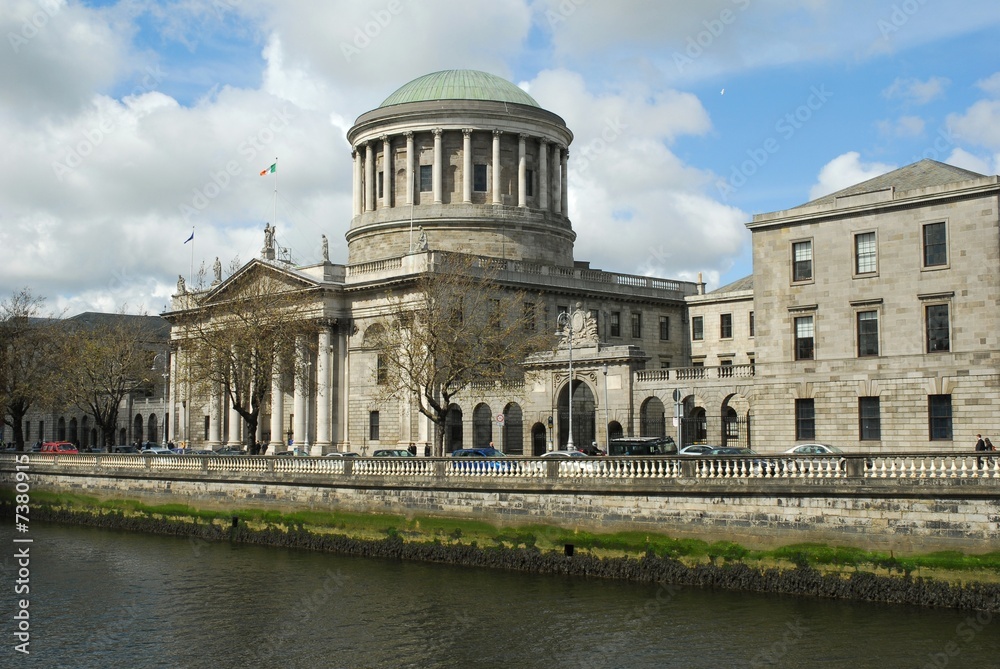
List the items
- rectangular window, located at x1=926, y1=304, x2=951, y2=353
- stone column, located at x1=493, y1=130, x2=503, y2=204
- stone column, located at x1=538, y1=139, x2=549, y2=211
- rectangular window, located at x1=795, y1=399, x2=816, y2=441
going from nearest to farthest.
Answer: rectangular window, located at x1=926, y1=304, x2=951, y2=353 → rectangular window, located at x1=795, y1=399, x2=816, y2=441 → stone column, located at x1=493, y1=130, x2=503, y2=204 → stone column, located at x1=538, y1=139, x2=549, y2=211

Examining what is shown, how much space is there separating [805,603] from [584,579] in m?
6.38

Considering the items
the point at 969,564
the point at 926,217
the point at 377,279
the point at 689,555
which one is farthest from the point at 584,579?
the point at 377,279

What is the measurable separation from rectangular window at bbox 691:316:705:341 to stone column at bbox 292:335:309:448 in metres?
25.9

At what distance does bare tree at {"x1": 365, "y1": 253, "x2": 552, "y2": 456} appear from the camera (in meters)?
49.8

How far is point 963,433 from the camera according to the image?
39.6 metres

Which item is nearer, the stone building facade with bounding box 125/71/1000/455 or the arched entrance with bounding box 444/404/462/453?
the stone building facade with bounding box 125/71/1000/455

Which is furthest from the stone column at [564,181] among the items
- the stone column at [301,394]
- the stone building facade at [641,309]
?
the stone column at [301,394]

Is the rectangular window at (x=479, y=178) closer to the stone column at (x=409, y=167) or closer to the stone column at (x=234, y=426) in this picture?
the stone column at (x=409, y=167)

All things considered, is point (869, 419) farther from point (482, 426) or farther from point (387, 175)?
point (387, 175)

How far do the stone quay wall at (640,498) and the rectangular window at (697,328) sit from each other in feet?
135

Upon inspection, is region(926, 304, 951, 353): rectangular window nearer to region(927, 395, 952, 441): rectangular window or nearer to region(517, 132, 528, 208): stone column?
region(927, 395, 952, 441): rectangular window

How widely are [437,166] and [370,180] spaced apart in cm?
636

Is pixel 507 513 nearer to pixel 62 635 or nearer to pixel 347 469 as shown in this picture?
pixel 347 469

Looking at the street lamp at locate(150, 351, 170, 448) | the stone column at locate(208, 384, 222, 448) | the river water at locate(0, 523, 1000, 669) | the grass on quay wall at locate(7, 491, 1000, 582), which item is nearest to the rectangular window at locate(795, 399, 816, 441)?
the grass on quay wall at locate(7, 491, 1000, 582)
